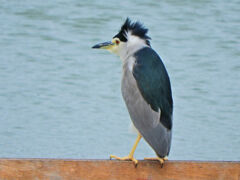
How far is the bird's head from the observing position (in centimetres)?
447

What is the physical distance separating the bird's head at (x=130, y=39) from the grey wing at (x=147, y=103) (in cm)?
16

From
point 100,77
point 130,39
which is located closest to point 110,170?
point 130,39

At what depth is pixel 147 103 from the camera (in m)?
4.20

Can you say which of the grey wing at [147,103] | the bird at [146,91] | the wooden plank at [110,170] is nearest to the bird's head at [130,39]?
the bird at [146,91]

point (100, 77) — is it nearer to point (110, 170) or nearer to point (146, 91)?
point (146, 91)

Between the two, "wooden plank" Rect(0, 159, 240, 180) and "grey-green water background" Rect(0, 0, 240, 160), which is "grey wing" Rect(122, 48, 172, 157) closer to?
"wooden plank" Rect(0, 159, 240, 180)

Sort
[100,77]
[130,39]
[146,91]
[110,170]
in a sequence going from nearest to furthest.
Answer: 1. [110,170]
2. [146,91]
3. [130,39]
4. [100,77]

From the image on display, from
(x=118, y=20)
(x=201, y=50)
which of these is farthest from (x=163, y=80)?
(x=118, y=20)

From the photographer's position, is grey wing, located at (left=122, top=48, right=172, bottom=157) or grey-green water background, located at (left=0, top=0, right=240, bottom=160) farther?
grey-green water background, located at (left=0, top=0, right=240, bottom=160)

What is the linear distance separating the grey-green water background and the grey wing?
1.85 meters

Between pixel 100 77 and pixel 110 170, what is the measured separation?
4263mm

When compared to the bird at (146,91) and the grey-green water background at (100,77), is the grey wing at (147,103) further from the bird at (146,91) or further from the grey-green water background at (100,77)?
the grey-green water background at (100,77)

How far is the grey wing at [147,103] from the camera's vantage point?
13.2 feet

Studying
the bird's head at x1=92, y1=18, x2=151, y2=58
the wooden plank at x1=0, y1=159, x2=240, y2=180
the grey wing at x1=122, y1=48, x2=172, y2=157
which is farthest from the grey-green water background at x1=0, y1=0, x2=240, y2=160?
the wooden plank at x1=0, y1=159, x2=240, y2=180
